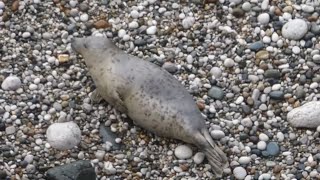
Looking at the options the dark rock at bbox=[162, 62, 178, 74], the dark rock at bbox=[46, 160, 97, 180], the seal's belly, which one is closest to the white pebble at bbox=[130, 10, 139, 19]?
the dark rock at bbox=[162, 62, 178, 74]

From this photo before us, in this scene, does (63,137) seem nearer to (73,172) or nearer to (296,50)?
(73,172)

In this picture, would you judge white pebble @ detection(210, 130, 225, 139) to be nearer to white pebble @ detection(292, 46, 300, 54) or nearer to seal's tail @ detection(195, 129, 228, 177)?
seal's tail @ detection(195, 129, 228, 177)

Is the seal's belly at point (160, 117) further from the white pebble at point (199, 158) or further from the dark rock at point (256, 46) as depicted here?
the dark rock at point (256, 46)

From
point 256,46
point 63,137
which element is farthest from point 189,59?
point 63,137

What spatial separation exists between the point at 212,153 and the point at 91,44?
91 cm

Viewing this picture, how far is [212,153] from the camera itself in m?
3.95

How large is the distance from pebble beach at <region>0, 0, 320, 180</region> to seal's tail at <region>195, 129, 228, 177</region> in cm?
5

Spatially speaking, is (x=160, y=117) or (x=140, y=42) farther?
(x=140, y=42)

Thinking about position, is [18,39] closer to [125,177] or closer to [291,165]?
[125,177]

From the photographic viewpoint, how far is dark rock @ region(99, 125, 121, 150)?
4.09 meters

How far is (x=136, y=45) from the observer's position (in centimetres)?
448

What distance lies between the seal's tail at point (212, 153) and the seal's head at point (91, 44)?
0.73m

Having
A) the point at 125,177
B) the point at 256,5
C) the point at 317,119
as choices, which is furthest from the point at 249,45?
the point at 125,177

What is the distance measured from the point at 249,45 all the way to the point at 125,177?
1.03m
